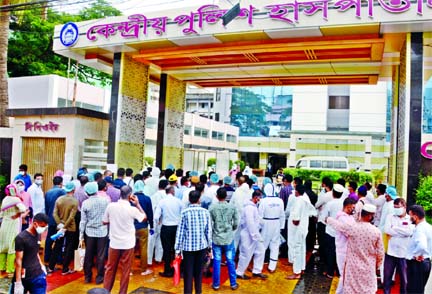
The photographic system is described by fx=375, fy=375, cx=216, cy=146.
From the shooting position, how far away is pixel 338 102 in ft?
121

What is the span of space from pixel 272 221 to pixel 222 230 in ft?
4.33

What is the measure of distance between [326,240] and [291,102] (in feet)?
113

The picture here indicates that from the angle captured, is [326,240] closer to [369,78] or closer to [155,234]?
[155,234]

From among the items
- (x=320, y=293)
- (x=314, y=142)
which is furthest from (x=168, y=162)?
(x=314, y=142)

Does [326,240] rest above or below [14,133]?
below

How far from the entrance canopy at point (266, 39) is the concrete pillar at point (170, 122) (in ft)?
2.33

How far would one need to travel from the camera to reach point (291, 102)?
39844 mm

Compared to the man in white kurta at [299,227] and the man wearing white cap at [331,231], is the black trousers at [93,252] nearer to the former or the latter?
the man in white kurta at [299,227]

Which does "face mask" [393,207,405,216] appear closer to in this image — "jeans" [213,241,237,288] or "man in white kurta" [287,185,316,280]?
"man in white kurta" [287,185,316,280]

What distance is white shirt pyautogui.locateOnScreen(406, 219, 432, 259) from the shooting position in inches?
180

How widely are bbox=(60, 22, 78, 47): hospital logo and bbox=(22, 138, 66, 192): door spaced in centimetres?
277

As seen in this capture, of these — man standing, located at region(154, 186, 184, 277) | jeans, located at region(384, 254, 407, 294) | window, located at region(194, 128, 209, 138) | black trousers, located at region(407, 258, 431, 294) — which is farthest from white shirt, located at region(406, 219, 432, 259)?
window, located at region(194, 128, 209, 138)

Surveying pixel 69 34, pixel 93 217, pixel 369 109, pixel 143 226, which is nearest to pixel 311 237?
pixel 143 226

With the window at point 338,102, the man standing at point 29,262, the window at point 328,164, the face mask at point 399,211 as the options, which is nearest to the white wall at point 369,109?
A: the window at point 338,102
